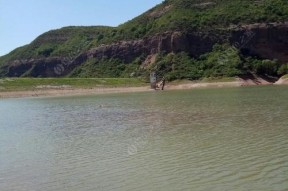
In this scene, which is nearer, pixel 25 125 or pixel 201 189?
pixel 201 189

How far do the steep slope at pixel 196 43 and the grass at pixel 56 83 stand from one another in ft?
34.8

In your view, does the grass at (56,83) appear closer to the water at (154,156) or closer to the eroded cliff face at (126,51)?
the eroded cliff face at (126,51)

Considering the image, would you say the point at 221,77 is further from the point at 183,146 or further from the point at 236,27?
the point at 183,146

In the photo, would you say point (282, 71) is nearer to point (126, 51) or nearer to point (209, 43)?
point (209, 43)

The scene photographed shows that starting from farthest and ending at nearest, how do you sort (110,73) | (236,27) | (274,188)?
1. (110,73)
2. (236,27)
3. (274,188)

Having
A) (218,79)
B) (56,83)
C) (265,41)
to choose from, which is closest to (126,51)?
(56,83)

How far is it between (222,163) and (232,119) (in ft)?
41.6

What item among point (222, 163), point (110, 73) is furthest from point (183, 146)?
point (110, 73)

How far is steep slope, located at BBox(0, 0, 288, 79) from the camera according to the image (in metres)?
109

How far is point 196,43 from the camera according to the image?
4653 inches

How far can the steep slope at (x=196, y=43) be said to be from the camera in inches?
4277

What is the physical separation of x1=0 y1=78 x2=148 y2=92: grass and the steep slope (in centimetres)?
1060

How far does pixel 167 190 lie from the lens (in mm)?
13172

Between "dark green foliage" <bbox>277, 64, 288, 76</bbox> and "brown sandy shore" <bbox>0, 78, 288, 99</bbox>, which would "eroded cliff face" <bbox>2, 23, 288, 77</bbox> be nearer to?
"dark green foliage" <bbox>277, 64, 288, 76</bbox>
